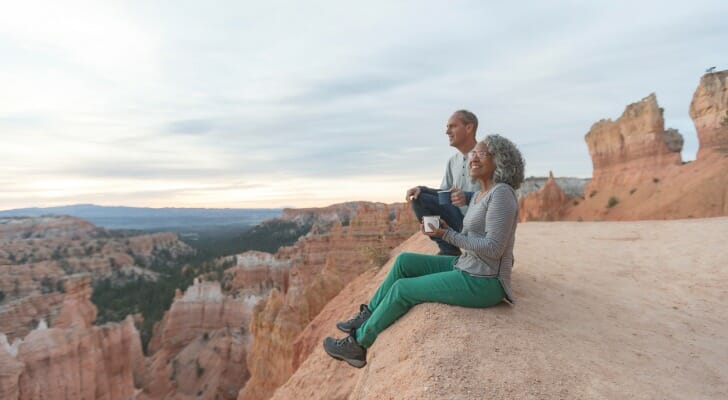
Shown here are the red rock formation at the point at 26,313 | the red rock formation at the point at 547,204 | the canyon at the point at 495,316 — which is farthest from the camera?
the red rock formation at the point at 547,204

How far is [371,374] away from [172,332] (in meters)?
30.4

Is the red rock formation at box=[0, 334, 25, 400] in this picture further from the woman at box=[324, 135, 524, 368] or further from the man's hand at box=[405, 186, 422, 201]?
the man's hand at box=[405, 186, 422, 201]

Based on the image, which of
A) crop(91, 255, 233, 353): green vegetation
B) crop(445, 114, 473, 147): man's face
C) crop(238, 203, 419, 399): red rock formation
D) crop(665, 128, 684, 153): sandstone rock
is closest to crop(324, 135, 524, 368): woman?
crop(445, 114, 473, 147): man's face

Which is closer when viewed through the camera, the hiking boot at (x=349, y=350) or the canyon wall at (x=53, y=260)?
the hiking boot at (x=349, y=350)

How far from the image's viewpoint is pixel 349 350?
10.3 feet

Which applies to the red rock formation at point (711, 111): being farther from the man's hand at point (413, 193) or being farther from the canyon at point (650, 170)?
the man's hand at point (413, 193)

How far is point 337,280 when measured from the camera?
1052 centimetres

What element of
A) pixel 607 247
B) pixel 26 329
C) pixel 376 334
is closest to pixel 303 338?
pixel 376 334

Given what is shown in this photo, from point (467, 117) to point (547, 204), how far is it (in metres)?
24.8

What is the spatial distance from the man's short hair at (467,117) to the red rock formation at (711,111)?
2270 centimetres

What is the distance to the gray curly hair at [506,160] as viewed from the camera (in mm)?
2938

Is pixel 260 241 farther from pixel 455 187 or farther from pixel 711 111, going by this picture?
pixel 455 187

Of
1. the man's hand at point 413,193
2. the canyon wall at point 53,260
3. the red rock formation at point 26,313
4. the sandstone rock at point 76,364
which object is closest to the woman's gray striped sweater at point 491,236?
the man's hand at point 413,193

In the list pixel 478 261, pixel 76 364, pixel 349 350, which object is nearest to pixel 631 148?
pixel 478 261
